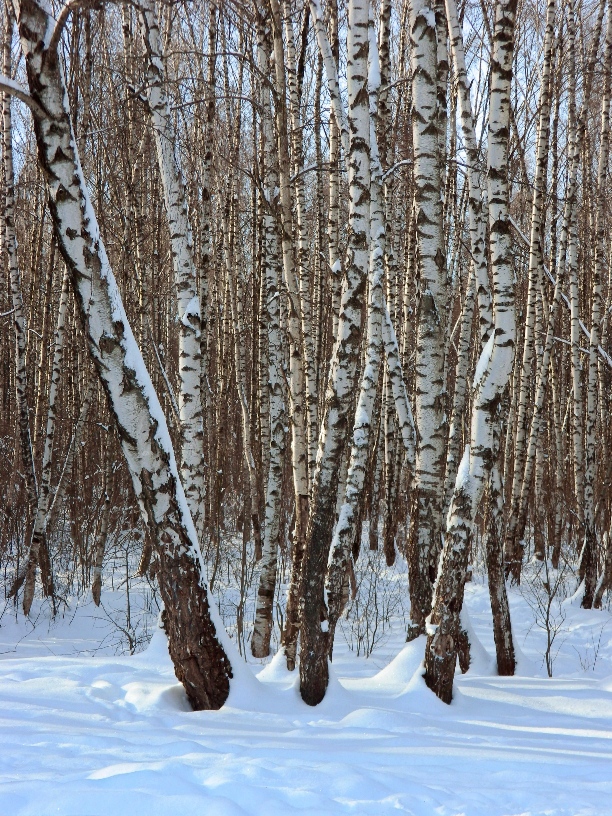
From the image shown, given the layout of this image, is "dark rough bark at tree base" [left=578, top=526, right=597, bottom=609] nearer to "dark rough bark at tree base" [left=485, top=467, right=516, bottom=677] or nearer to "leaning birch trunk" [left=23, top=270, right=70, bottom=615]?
"dark rough bark at tree base" [left=485, top=467, right=516, bottom=677]

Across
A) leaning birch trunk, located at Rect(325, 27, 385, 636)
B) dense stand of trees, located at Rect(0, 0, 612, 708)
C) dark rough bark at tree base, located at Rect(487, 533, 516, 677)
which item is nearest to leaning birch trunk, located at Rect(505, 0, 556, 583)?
dense stand of trees, located at Rect(0, 0, 612, 708)

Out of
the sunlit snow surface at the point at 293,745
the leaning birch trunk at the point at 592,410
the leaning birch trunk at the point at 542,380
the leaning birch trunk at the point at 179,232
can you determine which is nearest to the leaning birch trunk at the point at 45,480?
the leaning birch trunk at the point at 179,232

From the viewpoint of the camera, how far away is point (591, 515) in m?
7.60

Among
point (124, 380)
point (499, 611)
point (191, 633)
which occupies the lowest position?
point (499, 611)

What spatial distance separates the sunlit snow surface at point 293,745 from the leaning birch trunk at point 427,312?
749mm

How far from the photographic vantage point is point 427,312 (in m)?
4.16

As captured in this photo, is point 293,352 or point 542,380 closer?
point 293,352

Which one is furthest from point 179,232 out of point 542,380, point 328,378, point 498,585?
point 542,380

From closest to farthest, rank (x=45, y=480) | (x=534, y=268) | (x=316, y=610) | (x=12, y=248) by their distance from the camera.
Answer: (x=316, y=610) → (x=12, y=248) → (x=45, y=480) → (x=534, y=268)

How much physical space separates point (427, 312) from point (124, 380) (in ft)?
6.49

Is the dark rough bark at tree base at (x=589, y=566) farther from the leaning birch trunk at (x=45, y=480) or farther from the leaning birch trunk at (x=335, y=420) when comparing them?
the leaning birch trunk at (x=45, y=480)

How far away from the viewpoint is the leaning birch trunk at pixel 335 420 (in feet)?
12.3

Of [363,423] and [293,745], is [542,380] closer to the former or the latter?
[363,423]

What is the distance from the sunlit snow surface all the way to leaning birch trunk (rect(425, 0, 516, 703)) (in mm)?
284
